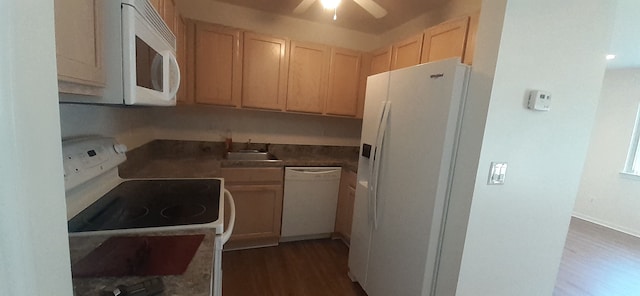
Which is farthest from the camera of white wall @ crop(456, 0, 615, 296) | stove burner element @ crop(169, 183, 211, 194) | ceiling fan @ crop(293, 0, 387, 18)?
ceiling fan @ crop(293, 0, 387, 18)

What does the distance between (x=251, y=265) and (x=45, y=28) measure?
228cm

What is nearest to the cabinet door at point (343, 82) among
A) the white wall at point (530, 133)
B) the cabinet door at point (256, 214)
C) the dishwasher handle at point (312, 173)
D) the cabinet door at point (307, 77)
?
the cabinet door at point (307, 77)

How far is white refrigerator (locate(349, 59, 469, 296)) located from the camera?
4.32 feet

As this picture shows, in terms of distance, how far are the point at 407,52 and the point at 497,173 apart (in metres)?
1.34

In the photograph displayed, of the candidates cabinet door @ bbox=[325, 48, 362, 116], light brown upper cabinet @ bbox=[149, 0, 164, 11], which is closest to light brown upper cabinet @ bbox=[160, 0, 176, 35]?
light brown upper cabinet @ bbox=[149, 0, 164, 11]

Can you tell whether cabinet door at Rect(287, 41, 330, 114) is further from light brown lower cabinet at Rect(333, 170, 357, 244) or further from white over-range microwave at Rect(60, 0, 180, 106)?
white over-range microwave at Rect(60, 0, 180, 106)

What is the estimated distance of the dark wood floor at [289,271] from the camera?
1.97 meters

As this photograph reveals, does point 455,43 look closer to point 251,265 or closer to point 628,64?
point 251,265

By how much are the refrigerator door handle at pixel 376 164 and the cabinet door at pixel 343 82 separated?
115 cm

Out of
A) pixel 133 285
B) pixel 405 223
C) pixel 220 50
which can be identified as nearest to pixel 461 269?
pixel 405 223

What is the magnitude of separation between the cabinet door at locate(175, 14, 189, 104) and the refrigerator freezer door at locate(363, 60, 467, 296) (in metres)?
1.73

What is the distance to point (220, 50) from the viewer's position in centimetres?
235

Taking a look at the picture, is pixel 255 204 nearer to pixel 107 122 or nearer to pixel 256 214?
pixel 256 214

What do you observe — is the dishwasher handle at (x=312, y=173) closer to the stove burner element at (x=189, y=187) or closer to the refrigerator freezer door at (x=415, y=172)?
the refrigerator freezer door at (x=415, y=172)
